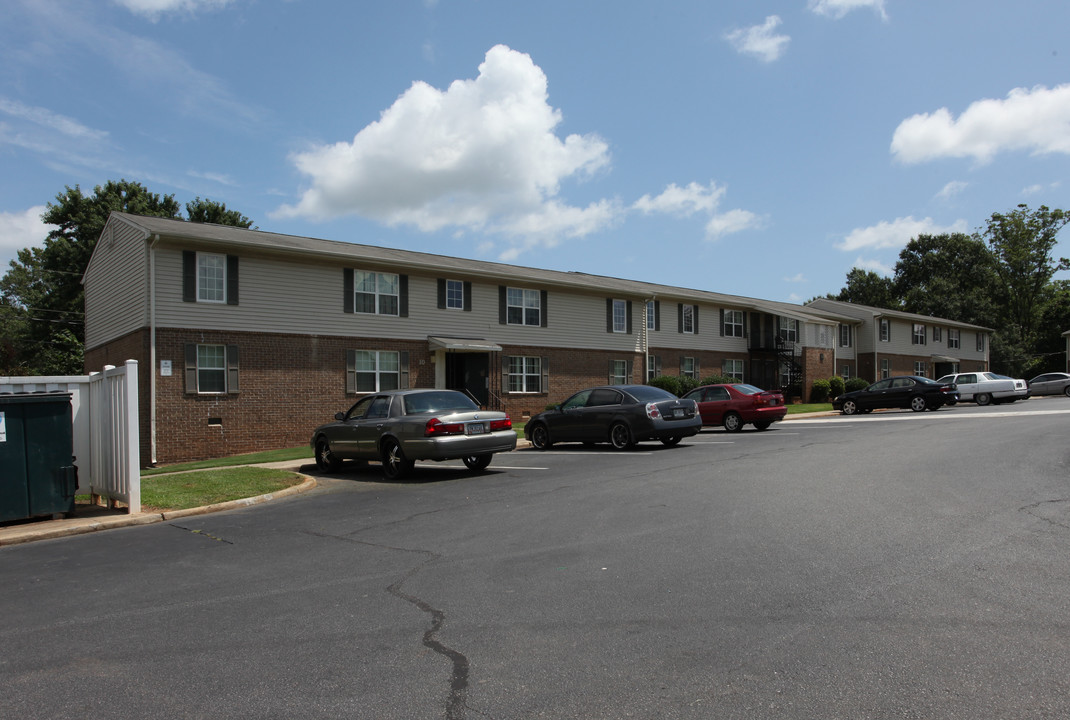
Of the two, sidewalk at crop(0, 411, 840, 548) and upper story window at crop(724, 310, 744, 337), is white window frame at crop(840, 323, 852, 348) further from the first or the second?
sidewalk at crop(0, 411, 840, 548)

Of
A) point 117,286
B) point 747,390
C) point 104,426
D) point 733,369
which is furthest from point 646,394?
point 733,369

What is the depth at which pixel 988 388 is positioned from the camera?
34.1 metres

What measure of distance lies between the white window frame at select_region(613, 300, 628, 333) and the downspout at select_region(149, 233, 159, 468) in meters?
17.9

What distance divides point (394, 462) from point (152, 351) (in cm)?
1021

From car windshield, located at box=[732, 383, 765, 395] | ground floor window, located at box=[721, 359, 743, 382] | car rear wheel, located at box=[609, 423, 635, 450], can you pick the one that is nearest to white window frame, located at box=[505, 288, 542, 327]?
car windshield, located at box=[732, 383, 765, 395]

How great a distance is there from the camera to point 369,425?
551 inches

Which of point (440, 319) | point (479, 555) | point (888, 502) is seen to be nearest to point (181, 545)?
point (479, 555)

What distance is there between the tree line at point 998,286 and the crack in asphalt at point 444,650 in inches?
2824

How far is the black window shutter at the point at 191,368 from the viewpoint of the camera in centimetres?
2061

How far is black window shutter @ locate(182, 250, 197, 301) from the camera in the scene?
68.5 feet

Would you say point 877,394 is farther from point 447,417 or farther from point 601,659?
point 601,659

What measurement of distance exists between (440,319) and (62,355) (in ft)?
96.9

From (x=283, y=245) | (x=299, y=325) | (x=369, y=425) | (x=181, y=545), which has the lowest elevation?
(x=181, y=545)

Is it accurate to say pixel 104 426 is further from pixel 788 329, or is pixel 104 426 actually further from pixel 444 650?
pixel 788 329
